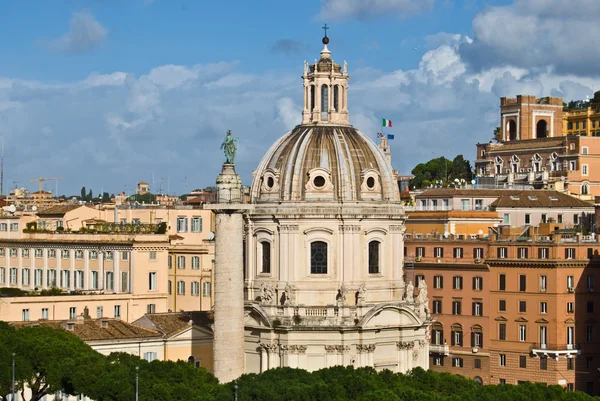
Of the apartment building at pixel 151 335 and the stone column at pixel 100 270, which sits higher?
the stone column at pixel 100 270

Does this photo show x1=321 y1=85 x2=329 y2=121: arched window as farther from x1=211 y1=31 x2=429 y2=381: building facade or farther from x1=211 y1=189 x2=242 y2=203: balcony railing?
x1=211 y1=189 x2=242 y2=203: balcony railing

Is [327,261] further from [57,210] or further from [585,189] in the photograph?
[585,189]

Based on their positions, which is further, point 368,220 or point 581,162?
point 581,162

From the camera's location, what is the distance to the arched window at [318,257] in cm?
10350

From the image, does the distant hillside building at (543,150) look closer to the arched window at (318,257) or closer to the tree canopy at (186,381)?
the arched window at (318,257)

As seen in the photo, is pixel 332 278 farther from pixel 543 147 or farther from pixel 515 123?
pixel 515 123

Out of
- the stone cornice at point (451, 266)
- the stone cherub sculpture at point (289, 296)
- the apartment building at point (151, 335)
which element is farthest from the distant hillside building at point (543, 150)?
the stone cherub sculpture at point (289, 296)

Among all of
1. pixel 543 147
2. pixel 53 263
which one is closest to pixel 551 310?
pixel 53 263

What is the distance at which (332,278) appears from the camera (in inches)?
4065

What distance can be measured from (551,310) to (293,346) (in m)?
23.3

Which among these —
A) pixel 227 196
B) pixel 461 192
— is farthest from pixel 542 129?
pixel 227 196

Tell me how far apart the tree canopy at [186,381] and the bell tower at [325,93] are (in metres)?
19.2

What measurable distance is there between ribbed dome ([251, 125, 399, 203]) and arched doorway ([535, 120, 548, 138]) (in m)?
71.4

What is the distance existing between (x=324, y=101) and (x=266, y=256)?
9.33 metres
